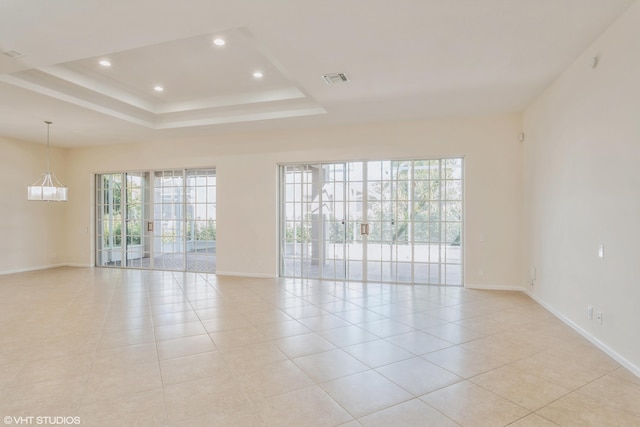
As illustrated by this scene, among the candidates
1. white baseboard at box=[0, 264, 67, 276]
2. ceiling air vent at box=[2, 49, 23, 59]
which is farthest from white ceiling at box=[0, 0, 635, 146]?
white baseboard at box=[0, 264, 67, 276]

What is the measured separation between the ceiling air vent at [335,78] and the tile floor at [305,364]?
2939 mm

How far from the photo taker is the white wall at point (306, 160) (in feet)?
18.3

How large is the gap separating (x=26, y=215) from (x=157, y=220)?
284 cm

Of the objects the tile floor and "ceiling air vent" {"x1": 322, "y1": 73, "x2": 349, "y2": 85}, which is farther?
"ceiling air vent" {"x1": 322, "y1": 73, "x2": 349, "y2": 85}

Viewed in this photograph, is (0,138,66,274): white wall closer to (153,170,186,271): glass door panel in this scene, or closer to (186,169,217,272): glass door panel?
(153,170,186,271): glass door panel

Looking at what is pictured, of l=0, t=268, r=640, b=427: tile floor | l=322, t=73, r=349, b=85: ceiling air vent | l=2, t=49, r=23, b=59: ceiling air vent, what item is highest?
l=322, t=73, r=349, b=85: ceiling air vent

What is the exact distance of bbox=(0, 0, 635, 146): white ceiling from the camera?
2.75 metres

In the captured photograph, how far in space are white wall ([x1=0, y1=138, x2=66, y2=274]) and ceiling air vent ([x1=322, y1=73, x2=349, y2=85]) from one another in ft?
23.9

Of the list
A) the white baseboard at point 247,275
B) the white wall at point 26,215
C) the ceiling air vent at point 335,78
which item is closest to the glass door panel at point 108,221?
the white wall at point 26,215

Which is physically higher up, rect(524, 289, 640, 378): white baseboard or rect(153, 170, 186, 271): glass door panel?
rect(153, 170, 186, 271): glass door panel

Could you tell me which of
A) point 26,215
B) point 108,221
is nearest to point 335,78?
point 108,221

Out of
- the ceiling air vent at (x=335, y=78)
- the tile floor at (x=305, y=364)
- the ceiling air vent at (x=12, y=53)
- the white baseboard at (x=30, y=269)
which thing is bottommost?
the tile floor at (x=305, y=364)

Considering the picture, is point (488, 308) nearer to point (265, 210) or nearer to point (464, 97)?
point (464, 97)

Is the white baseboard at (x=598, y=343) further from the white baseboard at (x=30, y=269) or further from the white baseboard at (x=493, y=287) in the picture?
the white baseboard at (x=30, y=269)
